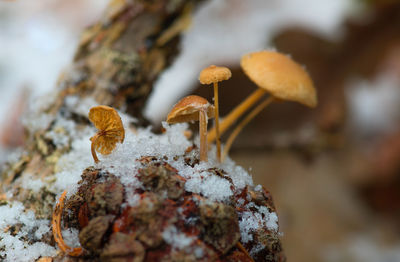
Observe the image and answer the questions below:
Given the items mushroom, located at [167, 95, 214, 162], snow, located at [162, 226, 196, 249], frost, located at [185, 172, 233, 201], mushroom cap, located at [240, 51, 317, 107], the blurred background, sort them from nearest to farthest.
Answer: snow, located at [162, 226, 196, 249] < frost, located at [185, 172, 233, 201] < mushroom, located at [167, 95, 214, 162] < mushroom cap, located at [240, 51, 317, 107] < the blurred background

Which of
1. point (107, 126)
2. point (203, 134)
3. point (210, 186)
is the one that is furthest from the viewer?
point (203, 134)

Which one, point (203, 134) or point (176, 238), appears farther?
point (203, 134)

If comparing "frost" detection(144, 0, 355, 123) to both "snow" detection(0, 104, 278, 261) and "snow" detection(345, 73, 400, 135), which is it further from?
"snow" detection(0, 104, 278, 261)

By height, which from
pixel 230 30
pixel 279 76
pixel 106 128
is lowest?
pixel 106 128

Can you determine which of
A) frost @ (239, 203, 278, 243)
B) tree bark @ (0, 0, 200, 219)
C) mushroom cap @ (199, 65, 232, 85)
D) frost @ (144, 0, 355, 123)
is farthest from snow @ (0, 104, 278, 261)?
frost @ (144, 0, 355, 123)

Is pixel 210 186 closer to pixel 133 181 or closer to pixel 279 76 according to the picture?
pixel 133 181

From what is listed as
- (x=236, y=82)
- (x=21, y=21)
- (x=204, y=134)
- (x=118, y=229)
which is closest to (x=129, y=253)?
(x=118, y=229)

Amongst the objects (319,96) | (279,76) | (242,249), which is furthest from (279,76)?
(319,96)

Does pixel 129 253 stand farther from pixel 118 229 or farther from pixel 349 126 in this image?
pixel 349 126
